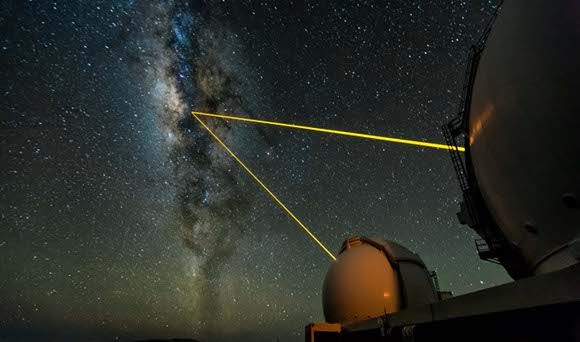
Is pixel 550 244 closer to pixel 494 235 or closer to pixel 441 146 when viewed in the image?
pixel 494 235

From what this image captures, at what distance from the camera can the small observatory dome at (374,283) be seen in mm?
11188

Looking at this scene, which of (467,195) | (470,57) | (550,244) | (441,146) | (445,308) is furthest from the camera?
(441,146)

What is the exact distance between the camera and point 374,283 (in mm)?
11453

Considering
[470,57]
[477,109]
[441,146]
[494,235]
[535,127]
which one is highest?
[470,57]

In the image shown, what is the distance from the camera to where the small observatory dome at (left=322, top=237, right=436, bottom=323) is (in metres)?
11.2

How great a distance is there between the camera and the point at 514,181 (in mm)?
6398

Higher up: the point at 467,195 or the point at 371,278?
the point at 467,195

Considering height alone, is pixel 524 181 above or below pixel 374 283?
above

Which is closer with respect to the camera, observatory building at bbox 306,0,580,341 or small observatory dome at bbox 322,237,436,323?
observatory building at bbox 306,0,580,341

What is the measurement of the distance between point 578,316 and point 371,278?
24.2 feet

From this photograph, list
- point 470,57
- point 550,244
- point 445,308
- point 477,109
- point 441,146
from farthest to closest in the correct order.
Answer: point 441,146 → point 470,57 → point 477,109 → point 550,244 → point 445,308

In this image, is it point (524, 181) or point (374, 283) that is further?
point (374, 283)

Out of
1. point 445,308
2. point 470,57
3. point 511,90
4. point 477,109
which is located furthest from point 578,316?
point 470,57

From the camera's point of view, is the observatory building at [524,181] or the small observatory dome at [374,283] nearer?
the observatory building at [524,181]
